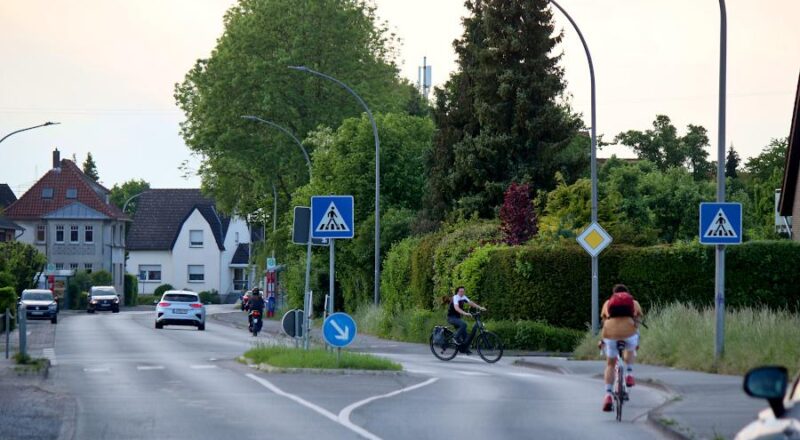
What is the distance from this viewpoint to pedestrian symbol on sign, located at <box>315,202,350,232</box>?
24.8 m

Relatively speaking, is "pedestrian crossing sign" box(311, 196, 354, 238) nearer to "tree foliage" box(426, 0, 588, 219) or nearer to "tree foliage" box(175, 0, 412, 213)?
"tree foliage" box(426, 0, 588, 219)

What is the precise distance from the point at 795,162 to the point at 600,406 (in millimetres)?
26929

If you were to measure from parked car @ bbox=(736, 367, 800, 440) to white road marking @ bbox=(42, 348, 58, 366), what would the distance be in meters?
24.2

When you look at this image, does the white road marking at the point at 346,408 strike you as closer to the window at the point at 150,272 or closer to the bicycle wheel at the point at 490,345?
the bicycle wheel at the point at 490,345

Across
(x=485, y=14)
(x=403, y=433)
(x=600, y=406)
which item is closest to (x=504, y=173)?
(x=485, y=14)

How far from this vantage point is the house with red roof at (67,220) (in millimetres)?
110625

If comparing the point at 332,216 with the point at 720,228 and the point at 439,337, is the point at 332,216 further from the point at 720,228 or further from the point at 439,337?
the point at 439,337

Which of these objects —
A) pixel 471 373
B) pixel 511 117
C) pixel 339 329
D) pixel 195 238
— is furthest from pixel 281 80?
pixel 195 238

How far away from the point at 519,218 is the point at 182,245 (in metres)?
91.1

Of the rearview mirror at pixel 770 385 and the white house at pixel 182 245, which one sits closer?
the rearview mirror at pixel 770 385

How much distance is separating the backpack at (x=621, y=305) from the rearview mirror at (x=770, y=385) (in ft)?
38.5

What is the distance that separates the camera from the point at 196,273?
129m

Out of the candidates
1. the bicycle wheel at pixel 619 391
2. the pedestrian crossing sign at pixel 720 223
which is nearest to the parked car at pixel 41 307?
the pedestrian crossing sign at pixel 720 223

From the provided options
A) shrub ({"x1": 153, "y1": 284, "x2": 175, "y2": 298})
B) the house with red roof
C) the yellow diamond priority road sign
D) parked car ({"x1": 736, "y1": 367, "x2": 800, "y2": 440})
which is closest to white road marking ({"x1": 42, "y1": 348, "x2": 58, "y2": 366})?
the yellow diamond priority road sign
